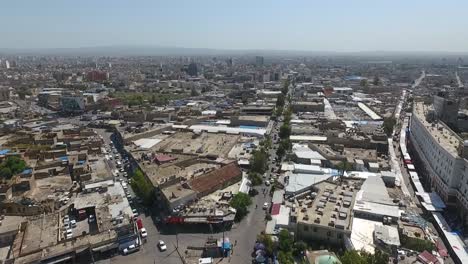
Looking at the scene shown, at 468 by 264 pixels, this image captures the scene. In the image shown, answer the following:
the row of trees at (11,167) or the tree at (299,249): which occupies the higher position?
the row of trees at (11,167)

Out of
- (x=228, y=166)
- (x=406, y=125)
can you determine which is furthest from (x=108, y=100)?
(x=406, y=125)

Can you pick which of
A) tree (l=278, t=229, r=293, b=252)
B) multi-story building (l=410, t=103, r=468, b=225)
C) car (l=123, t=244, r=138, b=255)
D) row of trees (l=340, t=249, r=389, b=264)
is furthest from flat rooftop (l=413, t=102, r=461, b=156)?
car (l=123, t=244, r=138, b=255)

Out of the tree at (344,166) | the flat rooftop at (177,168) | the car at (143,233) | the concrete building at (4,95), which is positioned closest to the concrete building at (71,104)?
the concrete building at (4,95)

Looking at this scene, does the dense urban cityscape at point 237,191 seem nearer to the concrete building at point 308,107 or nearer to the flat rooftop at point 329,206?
the flat rooftop at point 329,206

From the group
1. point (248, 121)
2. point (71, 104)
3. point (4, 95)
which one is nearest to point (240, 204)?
point (248, 121)

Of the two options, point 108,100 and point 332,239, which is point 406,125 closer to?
point 332,239

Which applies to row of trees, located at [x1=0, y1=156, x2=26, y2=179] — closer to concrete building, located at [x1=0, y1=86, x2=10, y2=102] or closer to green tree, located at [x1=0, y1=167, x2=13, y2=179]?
green tree, located at [x1=0, y1=167, x2=13, y2=179]
